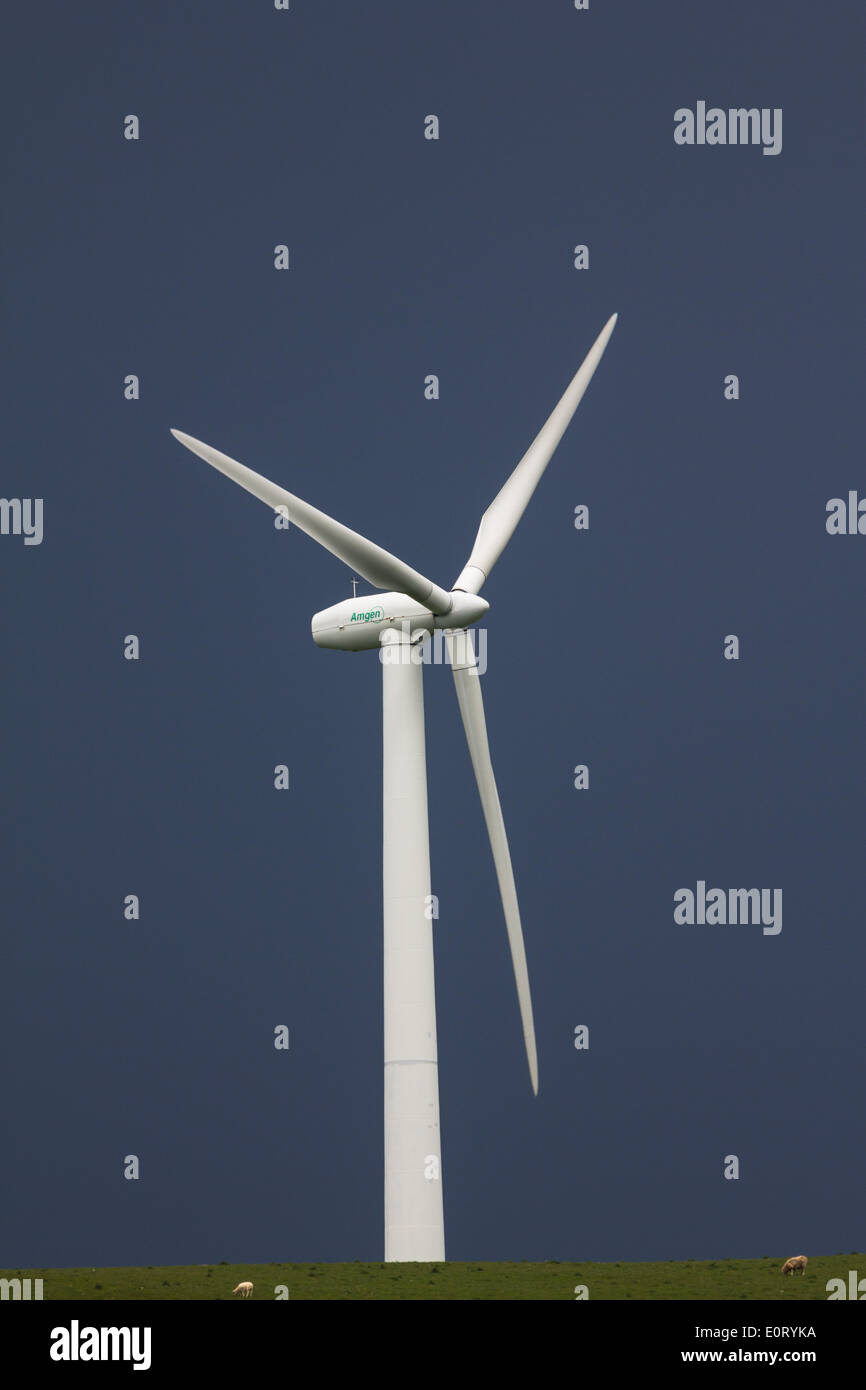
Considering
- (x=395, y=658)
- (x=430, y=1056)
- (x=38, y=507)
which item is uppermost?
(x=38, y=507)

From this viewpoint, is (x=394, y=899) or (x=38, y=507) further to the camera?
(x=38, y=507)

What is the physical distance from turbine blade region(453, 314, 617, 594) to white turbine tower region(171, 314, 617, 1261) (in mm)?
59

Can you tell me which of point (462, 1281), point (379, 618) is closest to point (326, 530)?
point (379, 618)

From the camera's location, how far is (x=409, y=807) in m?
43.8

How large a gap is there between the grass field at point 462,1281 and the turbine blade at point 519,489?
16.2 m

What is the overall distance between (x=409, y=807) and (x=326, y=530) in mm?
6972

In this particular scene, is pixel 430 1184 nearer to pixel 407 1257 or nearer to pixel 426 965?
pixel 407 1257

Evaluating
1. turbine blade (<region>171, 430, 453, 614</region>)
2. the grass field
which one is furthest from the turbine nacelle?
the grass field

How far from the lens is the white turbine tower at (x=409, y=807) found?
136 feet

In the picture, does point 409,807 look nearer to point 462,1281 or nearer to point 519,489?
point 519,489

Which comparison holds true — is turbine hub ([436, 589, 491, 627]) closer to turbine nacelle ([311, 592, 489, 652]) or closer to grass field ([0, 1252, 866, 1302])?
turbine nacelle ([311, 592, 489, 652])

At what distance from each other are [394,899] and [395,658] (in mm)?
5696
